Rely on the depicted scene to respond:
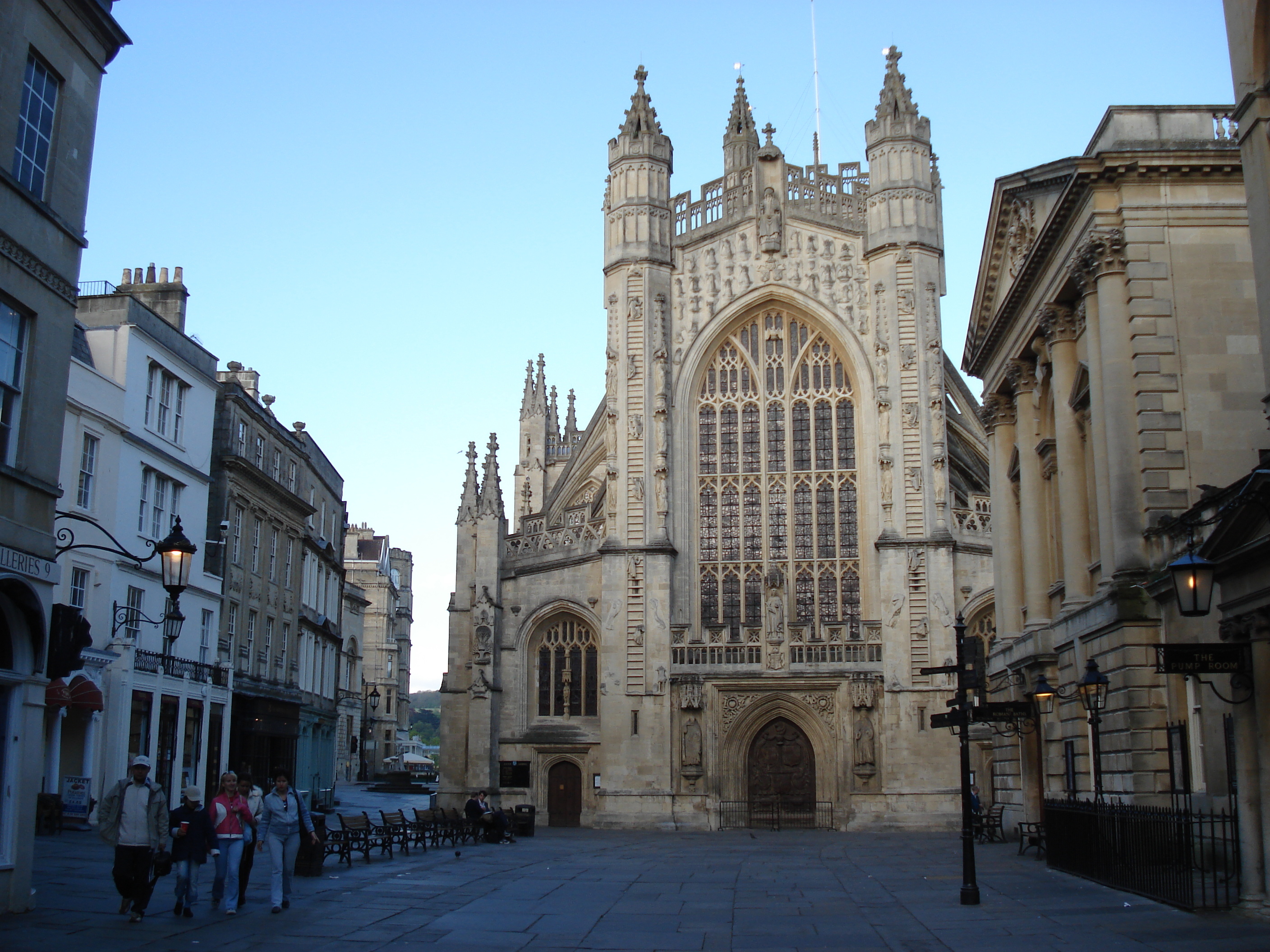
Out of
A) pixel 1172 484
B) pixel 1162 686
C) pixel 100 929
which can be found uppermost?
pixel 1172 484

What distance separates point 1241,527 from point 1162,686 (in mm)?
5371

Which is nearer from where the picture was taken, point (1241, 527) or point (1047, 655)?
point (1241, 527)

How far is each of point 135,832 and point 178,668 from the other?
18090 mm

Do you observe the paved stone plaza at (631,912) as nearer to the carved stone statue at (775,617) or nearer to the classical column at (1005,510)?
the classical column at (1005,510)

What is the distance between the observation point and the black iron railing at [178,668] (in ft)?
91.3

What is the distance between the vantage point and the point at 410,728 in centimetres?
18325

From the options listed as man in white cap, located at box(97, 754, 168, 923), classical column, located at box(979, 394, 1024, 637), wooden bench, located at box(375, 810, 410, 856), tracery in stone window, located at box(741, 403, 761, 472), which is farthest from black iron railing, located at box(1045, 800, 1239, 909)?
tracery in stone window, located at box(741, 403, 761, 472)

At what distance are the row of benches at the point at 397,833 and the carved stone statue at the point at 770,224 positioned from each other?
2011 cm

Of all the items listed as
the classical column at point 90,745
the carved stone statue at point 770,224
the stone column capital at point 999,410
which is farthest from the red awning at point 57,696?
the carved stone statue at point 770,224

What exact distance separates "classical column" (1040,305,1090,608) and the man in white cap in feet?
50.6

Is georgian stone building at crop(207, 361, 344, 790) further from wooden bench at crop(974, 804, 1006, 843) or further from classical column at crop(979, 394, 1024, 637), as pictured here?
classical column at crop(979, 394, 1024, 637)

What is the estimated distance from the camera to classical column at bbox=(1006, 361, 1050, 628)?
2511 cm

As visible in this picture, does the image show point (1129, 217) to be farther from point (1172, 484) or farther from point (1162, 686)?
point (1162, 686)

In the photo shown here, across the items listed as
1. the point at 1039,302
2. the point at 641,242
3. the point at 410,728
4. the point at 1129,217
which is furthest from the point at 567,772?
the point at 410,728
